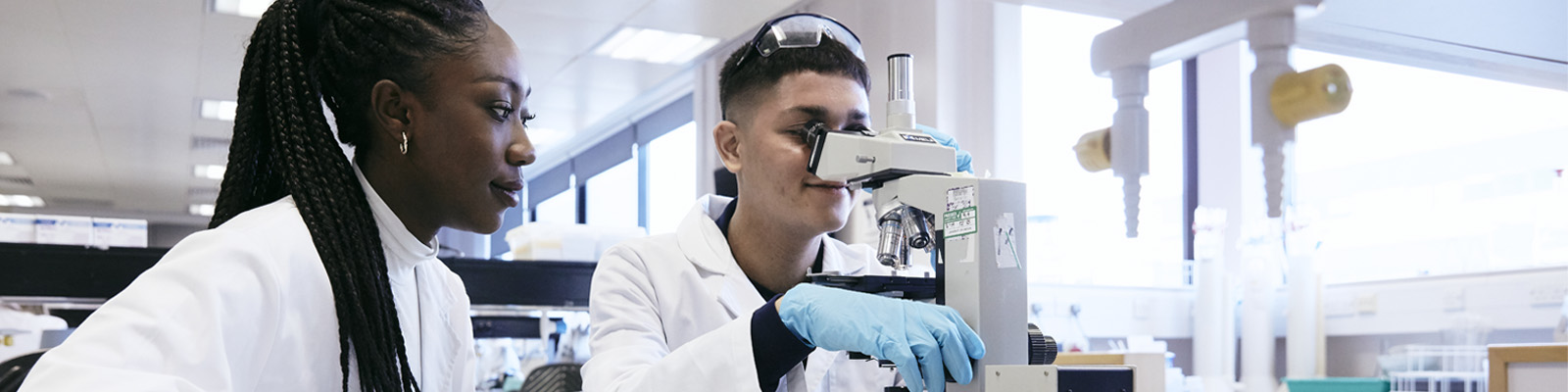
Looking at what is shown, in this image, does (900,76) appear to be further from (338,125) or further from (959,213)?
(338,125)

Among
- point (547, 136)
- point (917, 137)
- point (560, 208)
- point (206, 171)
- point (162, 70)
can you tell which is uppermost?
point (162, 70)

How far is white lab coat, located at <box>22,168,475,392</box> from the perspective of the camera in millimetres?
740

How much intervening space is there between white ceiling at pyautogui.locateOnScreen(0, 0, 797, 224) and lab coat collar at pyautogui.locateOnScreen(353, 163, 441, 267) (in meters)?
3.33

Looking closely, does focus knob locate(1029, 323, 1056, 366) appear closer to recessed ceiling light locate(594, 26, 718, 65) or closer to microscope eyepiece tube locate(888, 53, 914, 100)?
microscope eyepiece tube locate(888, 53, 914, 100)

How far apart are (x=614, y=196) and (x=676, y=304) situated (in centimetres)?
694

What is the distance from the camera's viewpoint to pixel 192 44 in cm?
515

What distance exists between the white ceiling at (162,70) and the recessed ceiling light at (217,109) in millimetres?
63

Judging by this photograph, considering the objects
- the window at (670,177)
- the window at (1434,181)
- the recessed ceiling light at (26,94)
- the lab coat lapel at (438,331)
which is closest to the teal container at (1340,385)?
the window at (1434,181)

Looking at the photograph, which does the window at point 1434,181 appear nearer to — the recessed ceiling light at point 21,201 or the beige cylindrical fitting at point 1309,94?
the beige cylindrical fitting at point 1309,94

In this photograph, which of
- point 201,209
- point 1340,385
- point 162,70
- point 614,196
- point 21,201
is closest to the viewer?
point 1340,385

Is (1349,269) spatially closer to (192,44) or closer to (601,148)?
(192,44)

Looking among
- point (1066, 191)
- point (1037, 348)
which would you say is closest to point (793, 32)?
point (1037, 348)

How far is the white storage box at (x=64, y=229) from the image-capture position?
3236 millimetres

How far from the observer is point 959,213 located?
102 cm
